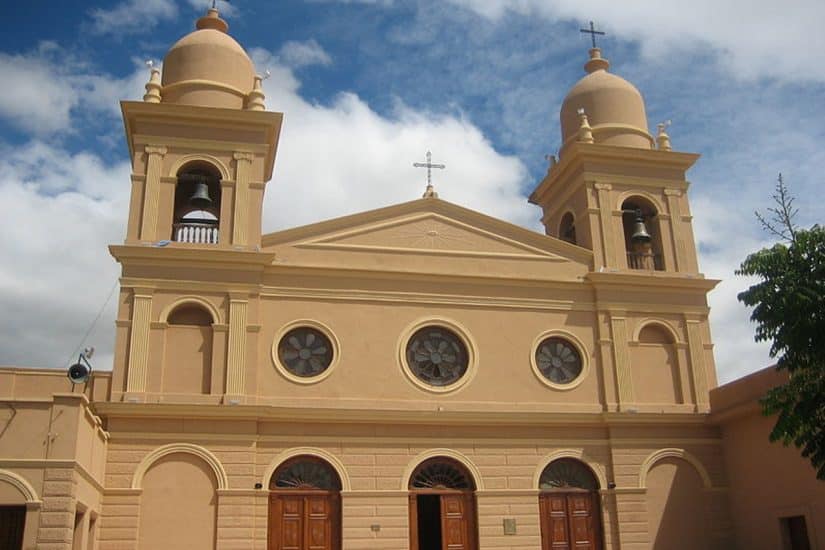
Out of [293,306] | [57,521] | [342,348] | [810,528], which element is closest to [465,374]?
[342,348]

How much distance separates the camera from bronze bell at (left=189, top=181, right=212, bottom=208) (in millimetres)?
20934

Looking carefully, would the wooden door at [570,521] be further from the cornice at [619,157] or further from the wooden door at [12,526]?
the wooden door at [12,526]

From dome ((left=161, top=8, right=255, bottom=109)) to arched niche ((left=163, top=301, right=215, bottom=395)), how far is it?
5374mm

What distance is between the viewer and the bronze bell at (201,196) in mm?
20934

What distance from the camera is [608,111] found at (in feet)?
81.7

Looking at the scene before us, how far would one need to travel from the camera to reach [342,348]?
20.3m

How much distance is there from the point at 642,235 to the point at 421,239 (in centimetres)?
567

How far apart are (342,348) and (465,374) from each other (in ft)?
9.46

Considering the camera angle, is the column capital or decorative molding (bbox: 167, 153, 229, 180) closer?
decorative molding (bbox: 167, 153, 229, 180)

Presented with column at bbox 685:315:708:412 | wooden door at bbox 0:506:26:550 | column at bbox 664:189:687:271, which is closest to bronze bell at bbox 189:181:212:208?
wooden door at bbox 0:506:26:550

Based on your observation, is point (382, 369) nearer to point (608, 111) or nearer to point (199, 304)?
A: point (199, 304)

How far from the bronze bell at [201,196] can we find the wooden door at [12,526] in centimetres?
841

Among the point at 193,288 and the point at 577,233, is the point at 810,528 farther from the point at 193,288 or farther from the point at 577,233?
the point at 193,288

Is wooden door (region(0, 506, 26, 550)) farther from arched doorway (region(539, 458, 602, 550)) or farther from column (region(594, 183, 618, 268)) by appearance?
column (region(594, 183, 618, 268))
